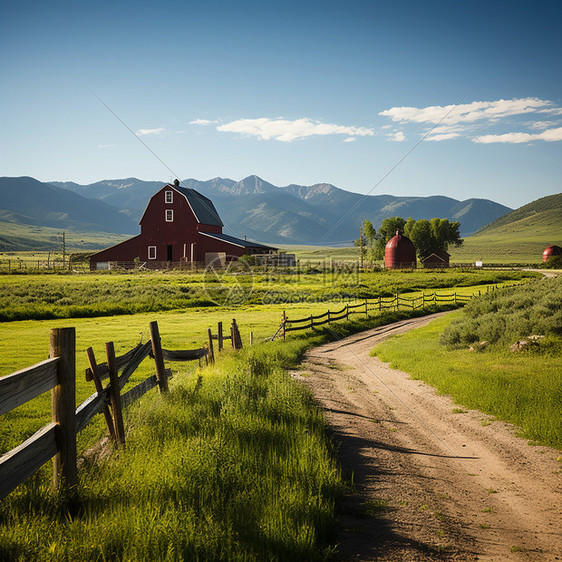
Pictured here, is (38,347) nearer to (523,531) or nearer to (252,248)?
(523,531)

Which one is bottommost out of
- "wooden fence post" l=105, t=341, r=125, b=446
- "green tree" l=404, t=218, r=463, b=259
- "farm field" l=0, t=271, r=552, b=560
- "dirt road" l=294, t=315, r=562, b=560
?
"dirt road" l=294, t=315, r=562, b=560

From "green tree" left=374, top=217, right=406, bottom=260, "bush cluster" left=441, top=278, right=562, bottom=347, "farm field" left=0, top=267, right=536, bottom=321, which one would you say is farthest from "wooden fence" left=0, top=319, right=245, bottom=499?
"green tree" left=374, top=217, right=406, bottom=260

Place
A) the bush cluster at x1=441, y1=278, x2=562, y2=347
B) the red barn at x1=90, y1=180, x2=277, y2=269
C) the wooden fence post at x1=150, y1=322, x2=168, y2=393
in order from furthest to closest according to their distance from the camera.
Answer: the red barn at x1=90, y1=180, x2=277, y2=269, the bush cluster at x1=441, y1=278, x2=562, y2=347, the wooden fence post at x1=150, y1=322, x2=168, y2=393

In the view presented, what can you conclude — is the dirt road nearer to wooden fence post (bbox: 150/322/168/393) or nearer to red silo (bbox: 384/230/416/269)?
wooden fence post (bbox: 150/322/168/393)

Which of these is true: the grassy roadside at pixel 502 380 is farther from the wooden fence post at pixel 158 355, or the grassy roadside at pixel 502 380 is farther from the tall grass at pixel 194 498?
the wooden fence post at pixel 158 355

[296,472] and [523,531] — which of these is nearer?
[523,531]

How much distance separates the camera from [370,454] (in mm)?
8297

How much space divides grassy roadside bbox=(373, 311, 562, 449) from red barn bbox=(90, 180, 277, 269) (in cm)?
4398

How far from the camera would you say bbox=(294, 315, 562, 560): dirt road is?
5.26 meters

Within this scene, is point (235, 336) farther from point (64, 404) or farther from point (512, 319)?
point (64, 404)

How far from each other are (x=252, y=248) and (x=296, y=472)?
185 ft

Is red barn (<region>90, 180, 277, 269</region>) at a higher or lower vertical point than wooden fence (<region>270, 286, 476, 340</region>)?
higher

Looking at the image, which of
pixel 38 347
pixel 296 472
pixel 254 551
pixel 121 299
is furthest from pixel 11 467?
pixel 121 299

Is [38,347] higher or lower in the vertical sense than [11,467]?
lower
